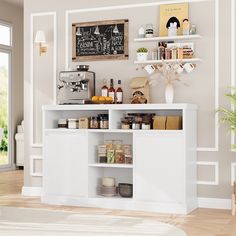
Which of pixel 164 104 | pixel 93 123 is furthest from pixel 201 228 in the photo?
pixel 93 123

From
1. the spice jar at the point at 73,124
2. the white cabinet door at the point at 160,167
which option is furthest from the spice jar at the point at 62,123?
the white cabinet door at the point at 160,167

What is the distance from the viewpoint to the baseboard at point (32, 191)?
21.2 ft

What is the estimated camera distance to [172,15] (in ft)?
19.1

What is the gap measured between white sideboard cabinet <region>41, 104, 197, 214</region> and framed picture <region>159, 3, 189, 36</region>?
882mm

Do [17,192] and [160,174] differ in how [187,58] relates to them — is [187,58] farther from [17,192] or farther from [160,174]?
[17,192]

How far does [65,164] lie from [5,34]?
4.36 meters

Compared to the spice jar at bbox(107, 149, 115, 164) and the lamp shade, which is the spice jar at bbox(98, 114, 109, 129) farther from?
the lamp shade

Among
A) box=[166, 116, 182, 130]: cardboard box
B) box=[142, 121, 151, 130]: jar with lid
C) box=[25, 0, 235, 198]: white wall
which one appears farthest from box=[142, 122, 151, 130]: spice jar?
box=[25, 0, 235, 198]: white wall

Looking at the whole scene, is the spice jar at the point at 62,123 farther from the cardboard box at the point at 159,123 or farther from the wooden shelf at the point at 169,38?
the wooden shelf at the point at 169,38

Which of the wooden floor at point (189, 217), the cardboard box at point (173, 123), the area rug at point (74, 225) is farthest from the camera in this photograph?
the cardboard box at point (173, 123)

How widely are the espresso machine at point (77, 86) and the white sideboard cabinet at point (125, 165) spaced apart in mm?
161

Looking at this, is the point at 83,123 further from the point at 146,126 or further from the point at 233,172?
the point at 233,172

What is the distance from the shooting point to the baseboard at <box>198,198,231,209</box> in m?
5.59

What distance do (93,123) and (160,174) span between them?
95cm
